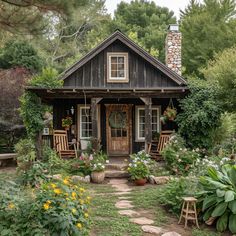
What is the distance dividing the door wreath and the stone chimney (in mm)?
3222

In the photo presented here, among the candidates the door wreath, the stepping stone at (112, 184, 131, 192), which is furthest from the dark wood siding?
the stepping stone at (112, 184, 131, 192)

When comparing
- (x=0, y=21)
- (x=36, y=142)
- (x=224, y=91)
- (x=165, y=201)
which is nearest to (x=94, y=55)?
(x=36, y=142)

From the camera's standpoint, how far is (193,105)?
1099 cm

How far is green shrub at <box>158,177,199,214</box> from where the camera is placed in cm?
590

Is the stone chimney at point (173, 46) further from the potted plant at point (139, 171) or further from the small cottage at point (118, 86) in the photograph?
the potted plant at point (139, 171)

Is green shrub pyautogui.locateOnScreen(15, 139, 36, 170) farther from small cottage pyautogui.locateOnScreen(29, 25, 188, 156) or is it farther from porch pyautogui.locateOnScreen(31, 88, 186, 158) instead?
porch pyautogui.locateOnScreen(31, 88, 186, 158)

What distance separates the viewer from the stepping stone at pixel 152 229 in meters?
5.04

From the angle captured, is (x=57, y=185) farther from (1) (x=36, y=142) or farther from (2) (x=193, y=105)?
(2) (x=193, y=105)

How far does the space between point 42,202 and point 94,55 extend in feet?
29.8

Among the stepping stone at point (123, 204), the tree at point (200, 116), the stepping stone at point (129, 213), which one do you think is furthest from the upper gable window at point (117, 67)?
the stepping stone at point (129, 213)

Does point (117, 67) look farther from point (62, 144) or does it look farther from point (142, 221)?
point (142, 221)

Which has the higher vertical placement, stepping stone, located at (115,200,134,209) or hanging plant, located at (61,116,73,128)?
hanging plant, located at (61,116,73,128)

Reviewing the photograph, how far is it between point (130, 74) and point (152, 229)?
830 centimetres

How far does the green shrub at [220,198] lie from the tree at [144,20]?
25.7m
